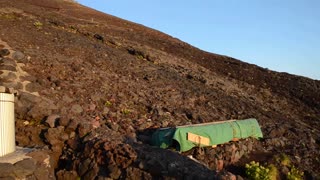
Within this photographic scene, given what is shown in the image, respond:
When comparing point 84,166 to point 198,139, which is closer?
point 84,166

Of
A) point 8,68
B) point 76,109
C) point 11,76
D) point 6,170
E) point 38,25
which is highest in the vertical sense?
point 38,25

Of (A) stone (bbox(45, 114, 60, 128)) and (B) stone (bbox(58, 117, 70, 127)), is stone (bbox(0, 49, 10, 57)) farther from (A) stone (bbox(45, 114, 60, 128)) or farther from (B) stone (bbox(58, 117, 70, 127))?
(B) stone (bbox(58, 117, 70, 127))

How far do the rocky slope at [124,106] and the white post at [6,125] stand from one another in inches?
33.4

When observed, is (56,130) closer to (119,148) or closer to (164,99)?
(119,148)

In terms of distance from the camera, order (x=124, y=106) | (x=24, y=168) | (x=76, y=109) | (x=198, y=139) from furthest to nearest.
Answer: (x=124, y=106) < (x=76, y=109) < (x=198, y=139) < (x=24, y=168)

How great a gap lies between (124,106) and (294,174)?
4.74 m

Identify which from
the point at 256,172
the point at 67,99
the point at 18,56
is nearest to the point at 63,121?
the point at 67,99

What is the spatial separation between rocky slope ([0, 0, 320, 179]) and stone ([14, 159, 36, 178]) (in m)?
0.70

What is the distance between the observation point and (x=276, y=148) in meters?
13.7

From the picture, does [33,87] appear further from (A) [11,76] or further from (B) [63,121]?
(B) [63,121]

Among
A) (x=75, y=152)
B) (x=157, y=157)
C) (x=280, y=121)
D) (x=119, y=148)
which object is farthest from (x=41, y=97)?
(x=280, y=121)

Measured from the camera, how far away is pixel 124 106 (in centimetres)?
1259

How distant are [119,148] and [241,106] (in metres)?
8.11

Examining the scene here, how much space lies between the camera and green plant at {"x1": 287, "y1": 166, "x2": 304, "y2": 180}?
11680 mm
